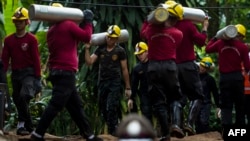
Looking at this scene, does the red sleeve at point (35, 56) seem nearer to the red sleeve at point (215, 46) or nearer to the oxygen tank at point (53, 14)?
the oxygen tank at point (53, 14)

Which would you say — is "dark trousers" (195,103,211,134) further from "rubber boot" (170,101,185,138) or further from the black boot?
"rubber boot" (170,101,185,138)

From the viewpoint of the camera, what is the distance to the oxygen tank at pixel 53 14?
7.44 metres

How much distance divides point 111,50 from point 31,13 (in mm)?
2481

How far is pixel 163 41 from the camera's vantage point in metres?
7.61

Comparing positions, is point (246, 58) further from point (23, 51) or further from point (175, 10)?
point (23, 51)

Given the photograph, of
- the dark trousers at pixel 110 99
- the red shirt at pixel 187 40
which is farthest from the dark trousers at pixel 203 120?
the red shirt at pixel 187 40

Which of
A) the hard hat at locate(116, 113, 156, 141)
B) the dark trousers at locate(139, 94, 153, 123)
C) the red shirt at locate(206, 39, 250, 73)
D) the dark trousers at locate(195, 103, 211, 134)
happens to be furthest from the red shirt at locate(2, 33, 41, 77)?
the hard hat at locate(116, 113, 156, 141)

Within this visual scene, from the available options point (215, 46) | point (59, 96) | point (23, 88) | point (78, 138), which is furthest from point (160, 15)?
point (78, 138)

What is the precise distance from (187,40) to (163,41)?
89 centimetres

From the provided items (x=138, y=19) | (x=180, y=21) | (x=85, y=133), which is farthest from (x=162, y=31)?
(x=138, y=19)

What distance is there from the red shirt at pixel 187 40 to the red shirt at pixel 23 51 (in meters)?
1.93

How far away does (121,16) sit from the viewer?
1336 centimetres

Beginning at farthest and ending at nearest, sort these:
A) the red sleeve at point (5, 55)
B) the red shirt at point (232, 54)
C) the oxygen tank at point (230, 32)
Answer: the red shirt at point (232, 54)
the oxygen tank at point (230, 32)
the red sleeve at point (5, 55)

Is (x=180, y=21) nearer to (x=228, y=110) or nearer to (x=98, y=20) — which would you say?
(x=228, y=110)
